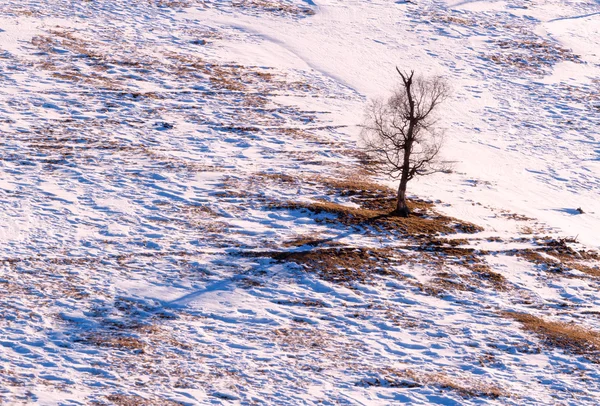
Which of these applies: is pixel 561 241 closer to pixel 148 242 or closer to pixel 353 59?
pixel 148 242

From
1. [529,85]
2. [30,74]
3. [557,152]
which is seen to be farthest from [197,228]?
[529,85]

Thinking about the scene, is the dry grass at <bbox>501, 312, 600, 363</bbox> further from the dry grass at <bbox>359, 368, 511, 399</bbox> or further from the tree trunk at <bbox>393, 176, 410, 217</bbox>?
the tree trunk at <bbox>393, 176, 410, 217</bbox>

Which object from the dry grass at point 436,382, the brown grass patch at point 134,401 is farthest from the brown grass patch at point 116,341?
the dry grass at point 436,382

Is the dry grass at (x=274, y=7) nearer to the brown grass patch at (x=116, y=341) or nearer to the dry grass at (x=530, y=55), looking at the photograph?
the dry grass at (x=530, y=55)

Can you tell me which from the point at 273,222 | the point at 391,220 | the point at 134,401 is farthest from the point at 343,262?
the point at 134,401

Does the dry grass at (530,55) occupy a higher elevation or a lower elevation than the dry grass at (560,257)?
higher

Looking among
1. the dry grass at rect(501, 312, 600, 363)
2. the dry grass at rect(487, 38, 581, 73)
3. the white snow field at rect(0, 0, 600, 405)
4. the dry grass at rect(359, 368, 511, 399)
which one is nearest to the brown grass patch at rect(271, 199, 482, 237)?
the white snow field at rect(0, 0, 600, 405)
